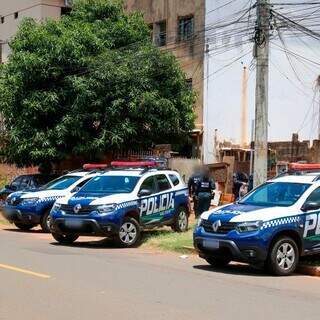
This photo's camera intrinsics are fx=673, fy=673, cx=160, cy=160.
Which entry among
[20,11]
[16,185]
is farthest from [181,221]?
[20,11]

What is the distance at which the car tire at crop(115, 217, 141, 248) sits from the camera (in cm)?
1520

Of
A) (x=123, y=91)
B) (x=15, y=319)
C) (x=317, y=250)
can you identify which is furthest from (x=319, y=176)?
(x=123, y=91)

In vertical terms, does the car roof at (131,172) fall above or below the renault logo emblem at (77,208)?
above

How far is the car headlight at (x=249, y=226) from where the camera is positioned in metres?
11.1

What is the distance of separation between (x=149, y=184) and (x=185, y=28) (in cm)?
1499

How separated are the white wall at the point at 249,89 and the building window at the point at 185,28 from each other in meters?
1.02

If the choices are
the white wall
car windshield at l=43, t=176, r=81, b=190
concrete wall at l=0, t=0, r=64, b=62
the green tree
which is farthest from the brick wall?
car windshield at l=43, t=176, r=81, b=190

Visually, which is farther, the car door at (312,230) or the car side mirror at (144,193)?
the car side mirror at (144,193)

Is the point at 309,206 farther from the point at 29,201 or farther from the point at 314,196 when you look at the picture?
the point at 29,201

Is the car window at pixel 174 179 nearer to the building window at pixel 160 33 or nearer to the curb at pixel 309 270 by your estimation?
the curb at pixel 309 270

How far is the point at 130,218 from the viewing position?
15.5 metres

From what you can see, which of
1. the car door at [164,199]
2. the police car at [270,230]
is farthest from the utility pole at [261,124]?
the police car at [270,230]

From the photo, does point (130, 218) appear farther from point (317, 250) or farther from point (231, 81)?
point (231, 81)

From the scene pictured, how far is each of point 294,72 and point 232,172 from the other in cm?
645
